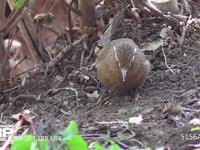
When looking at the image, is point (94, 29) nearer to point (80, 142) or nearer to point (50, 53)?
point (50, 53)

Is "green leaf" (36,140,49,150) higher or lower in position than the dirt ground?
higher

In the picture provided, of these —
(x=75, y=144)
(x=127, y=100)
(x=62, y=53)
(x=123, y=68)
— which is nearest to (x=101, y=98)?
(x=127, y=100)

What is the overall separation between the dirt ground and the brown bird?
0.15 m

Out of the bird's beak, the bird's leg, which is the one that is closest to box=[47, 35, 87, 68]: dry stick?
the bird's leg

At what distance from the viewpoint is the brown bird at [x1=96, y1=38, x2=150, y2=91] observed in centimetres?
481

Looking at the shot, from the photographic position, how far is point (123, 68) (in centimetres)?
480

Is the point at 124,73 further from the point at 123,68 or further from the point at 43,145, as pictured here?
the point at 43,145

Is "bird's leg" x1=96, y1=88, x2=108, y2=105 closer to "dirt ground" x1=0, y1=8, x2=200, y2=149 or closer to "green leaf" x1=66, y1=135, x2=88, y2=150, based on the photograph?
"dirt ground" x1=0, y1=8, x2=200, y2=149

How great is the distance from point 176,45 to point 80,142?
9.91 feet

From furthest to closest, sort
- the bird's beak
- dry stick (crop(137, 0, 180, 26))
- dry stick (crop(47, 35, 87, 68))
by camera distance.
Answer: dry stick (crop(47, 35, 87, 68)) < dry stick (crop(137, 0, 180, 26)) < the bird's beak

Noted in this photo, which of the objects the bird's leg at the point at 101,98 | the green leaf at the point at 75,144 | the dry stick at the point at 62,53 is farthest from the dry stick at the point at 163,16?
the green leaf at the point at 75,144

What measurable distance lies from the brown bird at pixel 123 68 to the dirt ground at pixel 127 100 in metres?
0.15

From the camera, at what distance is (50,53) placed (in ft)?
20.4

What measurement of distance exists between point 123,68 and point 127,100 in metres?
0.29
